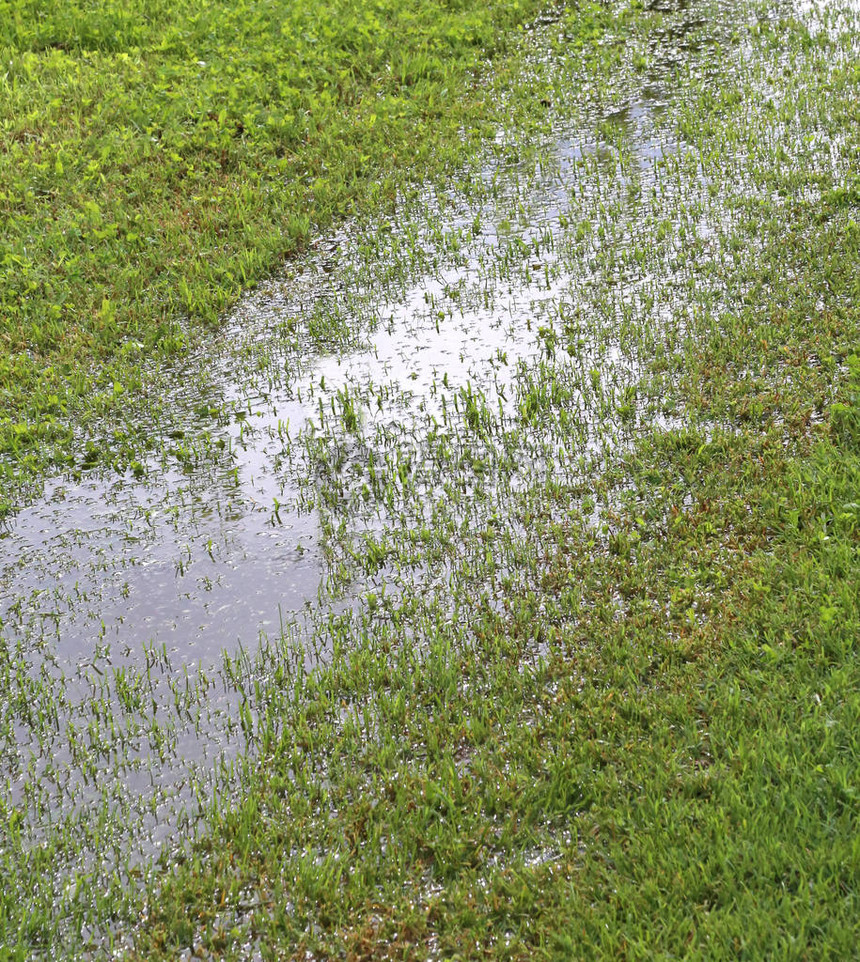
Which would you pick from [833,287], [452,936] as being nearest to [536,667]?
[452,936]

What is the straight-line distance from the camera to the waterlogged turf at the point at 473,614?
3.70m

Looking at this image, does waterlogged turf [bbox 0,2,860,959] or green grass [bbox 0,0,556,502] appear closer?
waterlogged turf [bbox 0,2,860,959]

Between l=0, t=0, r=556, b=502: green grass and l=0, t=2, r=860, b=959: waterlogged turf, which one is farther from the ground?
l=0, t=0, r=556, b=502: green grass

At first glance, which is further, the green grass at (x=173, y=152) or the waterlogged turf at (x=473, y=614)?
the green grass at (x=173, y=152)

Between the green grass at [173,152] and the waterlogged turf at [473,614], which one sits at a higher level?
the green grass at [173,152]

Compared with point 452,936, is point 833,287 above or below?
above

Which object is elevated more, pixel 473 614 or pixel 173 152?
pixel 173 152

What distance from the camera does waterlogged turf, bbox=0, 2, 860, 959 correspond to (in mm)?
3695

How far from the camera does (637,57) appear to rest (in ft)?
45.6

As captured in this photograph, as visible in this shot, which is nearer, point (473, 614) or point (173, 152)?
point (473, 614)

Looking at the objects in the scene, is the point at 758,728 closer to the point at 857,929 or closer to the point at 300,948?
the point at 857,929

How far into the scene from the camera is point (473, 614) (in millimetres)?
5207

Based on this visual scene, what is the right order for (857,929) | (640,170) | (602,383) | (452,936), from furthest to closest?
(640,170), (602,383), (452,936), (857,929)

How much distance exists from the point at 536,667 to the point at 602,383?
2.89 m
